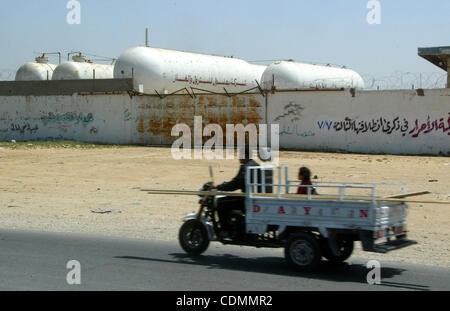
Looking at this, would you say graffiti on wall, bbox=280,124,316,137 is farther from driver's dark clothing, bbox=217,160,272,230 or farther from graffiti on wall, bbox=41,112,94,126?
driver's dark clothing, bbox=217,160,272,230

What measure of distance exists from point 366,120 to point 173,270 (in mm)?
23136

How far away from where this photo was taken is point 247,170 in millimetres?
7742

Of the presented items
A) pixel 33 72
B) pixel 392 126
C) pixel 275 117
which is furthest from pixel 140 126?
pixel 392 126

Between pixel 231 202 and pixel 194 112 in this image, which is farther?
pixel 194 112

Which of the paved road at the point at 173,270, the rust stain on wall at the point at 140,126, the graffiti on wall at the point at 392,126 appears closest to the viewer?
the paved road at the point at 173,270

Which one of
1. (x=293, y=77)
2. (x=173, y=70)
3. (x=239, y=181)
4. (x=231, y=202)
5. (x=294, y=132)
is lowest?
(x=231, y=202)

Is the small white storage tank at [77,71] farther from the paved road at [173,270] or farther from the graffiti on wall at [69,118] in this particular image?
the paved road at [173,270]

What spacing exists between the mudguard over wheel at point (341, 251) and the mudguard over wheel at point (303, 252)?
283 mm

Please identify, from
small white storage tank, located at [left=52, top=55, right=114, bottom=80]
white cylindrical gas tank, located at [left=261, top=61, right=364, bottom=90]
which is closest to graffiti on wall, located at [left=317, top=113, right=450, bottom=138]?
white cylindrical gas tank, located at [left=261, top=61, right=364, bottom=90]

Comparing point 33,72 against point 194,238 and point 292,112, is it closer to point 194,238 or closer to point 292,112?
point 292,112

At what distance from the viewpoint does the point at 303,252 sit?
7.34 meters

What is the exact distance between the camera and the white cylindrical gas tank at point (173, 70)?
35469mm

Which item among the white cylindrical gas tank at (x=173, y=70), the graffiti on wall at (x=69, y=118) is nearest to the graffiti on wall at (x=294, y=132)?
the white cylindrical gas tank at (x=173, y=70)

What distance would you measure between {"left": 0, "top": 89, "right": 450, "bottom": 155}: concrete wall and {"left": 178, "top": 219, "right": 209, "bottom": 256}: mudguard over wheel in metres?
21.4
